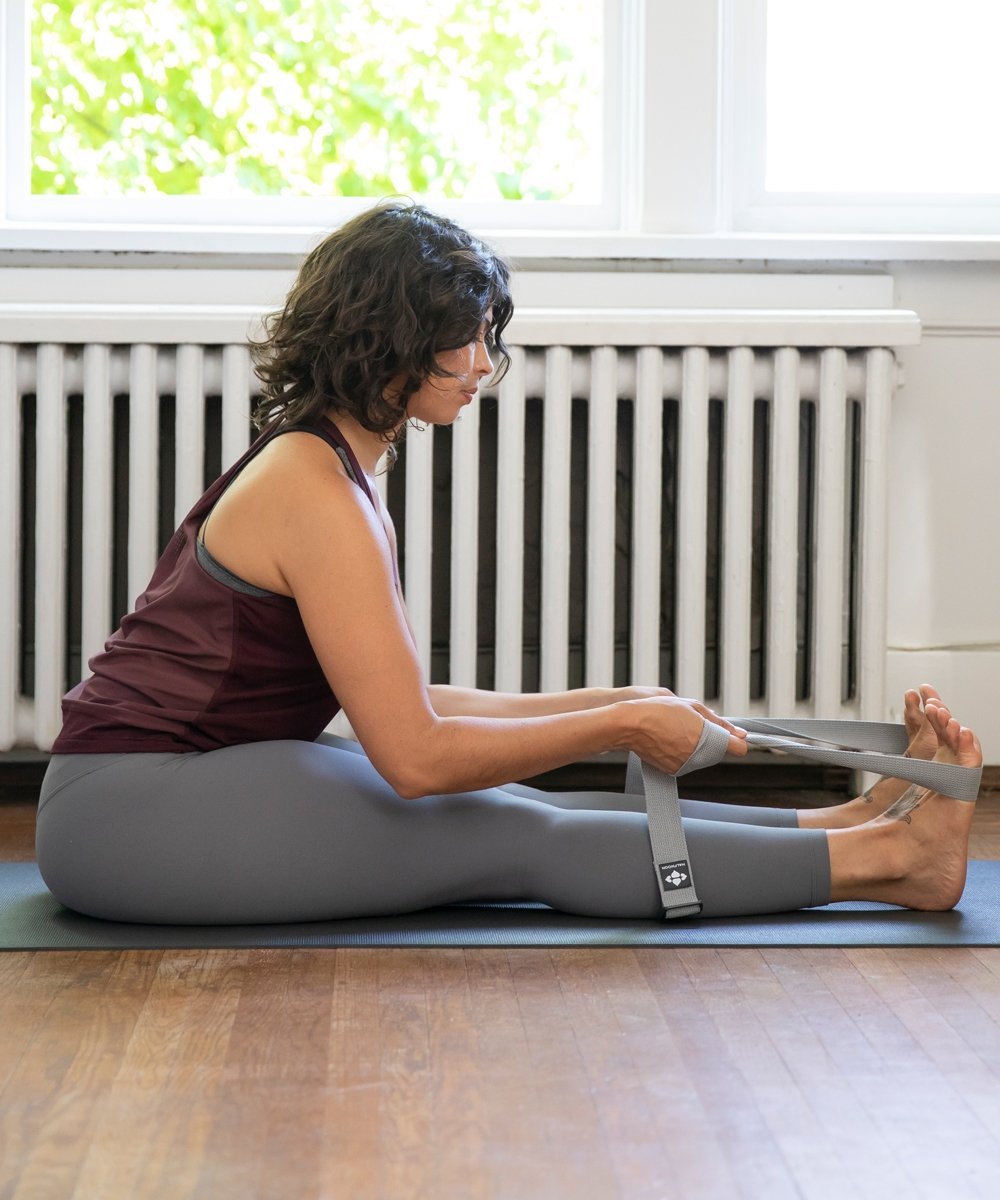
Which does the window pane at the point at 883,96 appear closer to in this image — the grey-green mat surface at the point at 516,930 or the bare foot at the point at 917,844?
the bare foot at the point at 917,844

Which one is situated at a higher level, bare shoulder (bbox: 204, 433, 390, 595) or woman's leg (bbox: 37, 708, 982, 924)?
bare shoulder (bbox: 204, 433, 390, 595)

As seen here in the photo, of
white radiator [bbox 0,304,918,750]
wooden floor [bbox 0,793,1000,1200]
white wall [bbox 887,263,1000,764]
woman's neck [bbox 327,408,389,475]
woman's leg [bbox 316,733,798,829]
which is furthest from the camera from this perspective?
white wall [bbox 887,263,1000,764]

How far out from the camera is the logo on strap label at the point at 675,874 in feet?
4.79

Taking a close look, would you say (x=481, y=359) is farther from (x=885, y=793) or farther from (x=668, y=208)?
(x=668, y=208)

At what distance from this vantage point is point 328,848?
1.42 m

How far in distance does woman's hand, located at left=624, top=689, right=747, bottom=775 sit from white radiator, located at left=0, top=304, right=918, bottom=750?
0.72 meters

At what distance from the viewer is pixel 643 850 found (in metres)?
1.46

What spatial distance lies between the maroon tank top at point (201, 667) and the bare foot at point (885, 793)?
1.97 feet

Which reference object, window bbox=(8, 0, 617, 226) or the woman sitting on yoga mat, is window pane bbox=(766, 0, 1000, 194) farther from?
the woman sitting on yoga mat

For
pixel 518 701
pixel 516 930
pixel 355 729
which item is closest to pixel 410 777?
pixel 355 729

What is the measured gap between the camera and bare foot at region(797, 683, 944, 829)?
157 centimetres

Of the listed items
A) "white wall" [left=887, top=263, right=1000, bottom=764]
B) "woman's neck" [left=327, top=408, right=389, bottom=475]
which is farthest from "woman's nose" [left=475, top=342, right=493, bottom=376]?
"white wall" [left=887, top=263, right=1000, bottom=764]

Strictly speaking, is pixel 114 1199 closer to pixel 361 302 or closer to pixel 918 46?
pixel 361 302

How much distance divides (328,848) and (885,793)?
0.64 m
